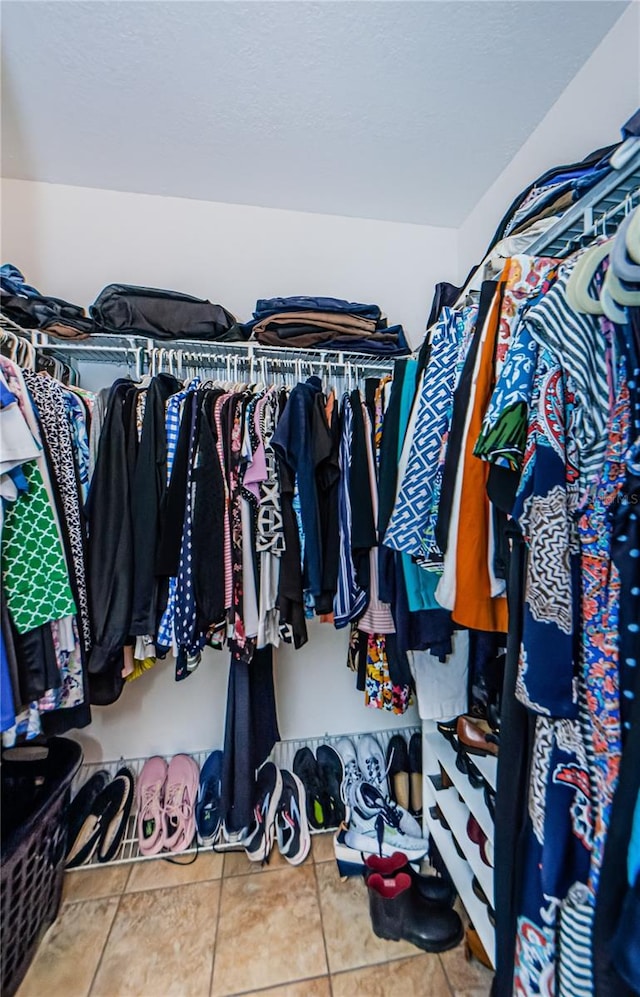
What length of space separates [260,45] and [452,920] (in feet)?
7.85

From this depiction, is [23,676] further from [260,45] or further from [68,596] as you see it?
[260,45]

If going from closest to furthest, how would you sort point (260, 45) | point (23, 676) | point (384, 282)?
1. point (23, 676)
2. point (260, 45)
3. point (384, 282)

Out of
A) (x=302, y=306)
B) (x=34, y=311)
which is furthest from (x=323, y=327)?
(x=34, y=311)

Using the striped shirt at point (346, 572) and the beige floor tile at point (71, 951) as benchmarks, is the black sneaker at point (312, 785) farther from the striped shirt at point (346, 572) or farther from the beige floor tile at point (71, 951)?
the striped shirt at point (346, 572)

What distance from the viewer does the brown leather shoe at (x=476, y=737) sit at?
106cm

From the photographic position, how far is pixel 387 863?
1191 millimetres

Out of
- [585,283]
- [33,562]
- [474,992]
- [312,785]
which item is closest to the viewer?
[585,283]

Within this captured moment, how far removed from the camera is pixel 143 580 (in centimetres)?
101

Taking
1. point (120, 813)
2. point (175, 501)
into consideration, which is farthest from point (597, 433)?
point (120, 813)

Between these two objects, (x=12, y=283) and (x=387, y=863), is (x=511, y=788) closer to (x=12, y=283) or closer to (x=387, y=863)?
(x=387, y=863)

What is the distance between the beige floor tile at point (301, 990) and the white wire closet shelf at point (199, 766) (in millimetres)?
418

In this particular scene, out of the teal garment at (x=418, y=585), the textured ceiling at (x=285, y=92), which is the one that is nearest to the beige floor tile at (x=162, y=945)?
the teal garment at (x=418, y=585)

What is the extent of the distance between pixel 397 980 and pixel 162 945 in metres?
0.65

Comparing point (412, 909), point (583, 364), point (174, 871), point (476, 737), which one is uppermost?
point (583, 364)
